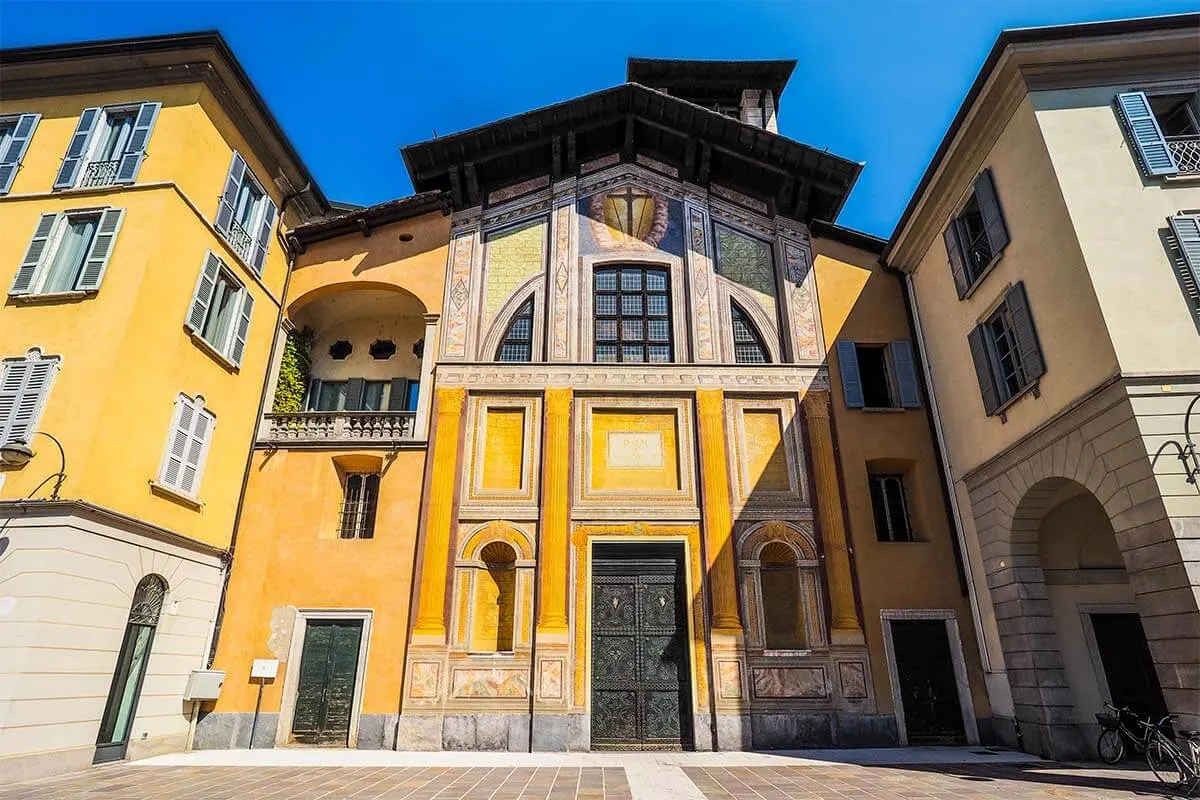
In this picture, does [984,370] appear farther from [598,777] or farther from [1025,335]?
[598,777]

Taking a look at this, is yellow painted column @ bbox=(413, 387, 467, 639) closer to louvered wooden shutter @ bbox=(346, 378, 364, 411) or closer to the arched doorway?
louvered wooden shutter @ bbox=(346, 378, 364, 411)

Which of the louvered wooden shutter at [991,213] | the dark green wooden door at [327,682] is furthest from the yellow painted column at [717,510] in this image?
the dark green wooden door at [327,682]

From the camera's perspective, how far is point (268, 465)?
14.0 metres

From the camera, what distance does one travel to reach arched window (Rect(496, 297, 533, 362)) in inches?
604

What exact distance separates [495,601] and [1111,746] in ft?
33.3

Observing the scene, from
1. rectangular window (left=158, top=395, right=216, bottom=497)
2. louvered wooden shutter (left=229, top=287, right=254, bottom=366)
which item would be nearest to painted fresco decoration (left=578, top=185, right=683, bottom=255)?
louvered wooden shutter (left=229, top=287, right=254, bottom=366)

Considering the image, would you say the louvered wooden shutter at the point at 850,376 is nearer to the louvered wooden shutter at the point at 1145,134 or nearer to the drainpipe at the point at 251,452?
the louvered wooden shutter at the point at 1145,134

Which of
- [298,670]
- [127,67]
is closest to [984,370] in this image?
[298,670]

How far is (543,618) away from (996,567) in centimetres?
806

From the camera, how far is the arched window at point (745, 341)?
15312 millimetres

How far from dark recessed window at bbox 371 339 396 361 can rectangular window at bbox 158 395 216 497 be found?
464cm

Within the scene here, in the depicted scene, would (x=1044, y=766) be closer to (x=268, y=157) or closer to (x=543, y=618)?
(x=543, y=618)

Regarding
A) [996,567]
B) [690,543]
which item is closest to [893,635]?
[996,567]

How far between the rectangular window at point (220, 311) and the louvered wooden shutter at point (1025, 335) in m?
14.0
